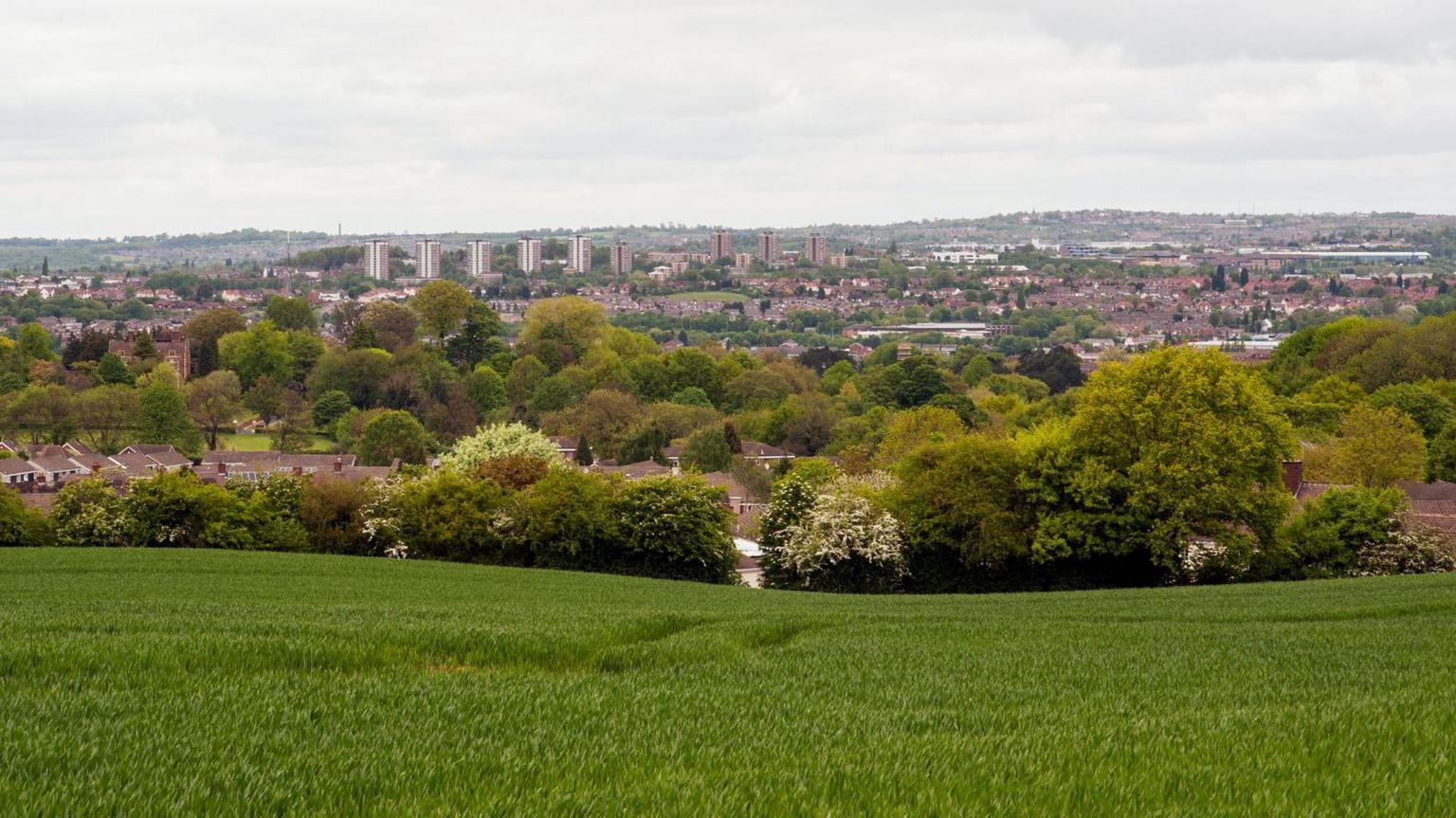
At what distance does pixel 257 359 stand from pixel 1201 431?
4508 inches

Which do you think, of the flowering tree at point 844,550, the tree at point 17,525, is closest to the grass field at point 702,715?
the flowering tree at point 844,550

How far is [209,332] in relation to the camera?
525 ft

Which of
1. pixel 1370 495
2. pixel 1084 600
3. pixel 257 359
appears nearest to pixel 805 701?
pixel 1084 600

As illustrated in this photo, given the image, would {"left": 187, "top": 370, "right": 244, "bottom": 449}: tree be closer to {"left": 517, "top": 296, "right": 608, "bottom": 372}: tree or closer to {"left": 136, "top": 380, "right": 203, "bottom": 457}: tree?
{"left": 136, "top": 380, "right": 203, "bottom": 457}: tree

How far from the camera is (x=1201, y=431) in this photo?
4544 cm

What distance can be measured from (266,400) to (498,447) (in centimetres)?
6503

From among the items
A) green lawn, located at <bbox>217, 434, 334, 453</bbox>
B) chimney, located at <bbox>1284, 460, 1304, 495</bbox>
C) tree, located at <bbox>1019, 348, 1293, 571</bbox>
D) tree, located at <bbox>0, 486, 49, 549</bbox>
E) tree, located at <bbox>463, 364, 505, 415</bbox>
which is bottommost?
green lawn, located at <bbox>217, 434, 334, 453</bbox>

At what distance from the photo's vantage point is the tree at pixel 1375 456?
66.8m

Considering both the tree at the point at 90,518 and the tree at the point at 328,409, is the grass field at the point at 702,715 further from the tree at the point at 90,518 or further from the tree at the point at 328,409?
the tree at the point at 328,409

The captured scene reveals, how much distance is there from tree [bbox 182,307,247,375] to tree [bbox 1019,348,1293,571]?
123 meters

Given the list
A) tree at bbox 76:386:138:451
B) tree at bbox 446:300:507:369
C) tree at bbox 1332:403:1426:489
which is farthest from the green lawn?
tree at bbox 1332:403:1426:489

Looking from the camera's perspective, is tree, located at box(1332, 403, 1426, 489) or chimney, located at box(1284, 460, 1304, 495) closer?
chimney, located at box(1284, 460, 1304, 495)

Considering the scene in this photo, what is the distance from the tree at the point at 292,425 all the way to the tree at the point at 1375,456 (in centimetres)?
7406

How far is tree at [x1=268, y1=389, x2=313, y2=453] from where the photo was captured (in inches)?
4528
